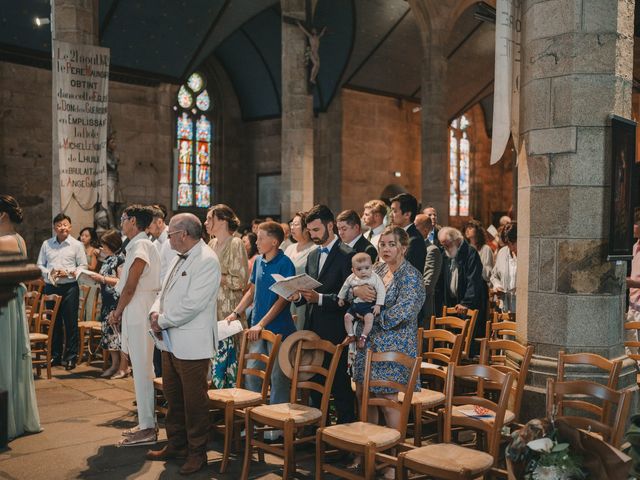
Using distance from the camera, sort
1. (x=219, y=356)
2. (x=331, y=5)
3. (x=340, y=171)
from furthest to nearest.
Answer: (x=340, y=171), (x=331, y=5), (x=219, y=356)

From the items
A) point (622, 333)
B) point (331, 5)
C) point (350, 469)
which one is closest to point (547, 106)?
point (622, 333)

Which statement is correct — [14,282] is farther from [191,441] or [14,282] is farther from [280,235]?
[280,235]

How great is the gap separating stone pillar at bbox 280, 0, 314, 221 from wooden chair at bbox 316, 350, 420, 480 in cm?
953

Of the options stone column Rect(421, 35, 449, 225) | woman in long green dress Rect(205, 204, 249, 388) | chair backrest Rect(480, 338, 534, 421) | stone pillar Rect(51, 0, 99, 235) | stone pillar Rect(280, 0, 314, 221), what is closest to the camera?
chair backrest Rect(480, 338, 534, 421)

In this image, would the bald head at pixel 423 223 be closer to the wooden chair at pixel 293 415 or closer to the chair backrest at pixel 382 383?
the wooden chair at pixel 293 415

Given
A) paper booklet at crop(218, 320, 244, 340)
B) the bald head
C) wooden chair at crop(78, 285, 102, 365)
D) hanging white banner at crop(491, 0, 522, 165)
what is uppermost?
hanging white banner at crop(491, 0, 522, 165)

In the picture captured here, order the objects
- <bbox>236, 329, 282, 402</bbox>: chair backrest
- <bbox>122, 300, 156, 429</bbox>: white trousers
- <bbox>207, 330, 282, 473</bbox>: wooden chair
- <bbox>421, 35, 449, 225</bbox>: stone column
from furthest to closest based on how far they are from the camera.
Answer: <bbox>421, 35, 449, 225</bbox>: stone column < <bbox>122, 300, 156, 429</bbox>: white trousers < <bbox>236, 329, 282, 402</bbox>: chair backrest < <bbox>207, 330, 282, 473</bbox>: wooden chair

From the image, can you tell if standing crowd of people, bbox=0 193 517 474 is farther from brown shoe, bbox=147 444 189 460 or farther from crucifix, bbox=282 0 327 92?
crucifix, bbox=282 0 327 92

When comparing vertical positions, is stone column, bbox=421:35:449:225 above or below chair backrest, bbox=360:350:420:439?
above

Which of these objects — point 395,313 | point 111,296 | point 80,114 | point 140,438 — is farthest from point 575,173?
point 80,114

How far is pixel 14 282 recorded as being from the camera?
6.45 feet

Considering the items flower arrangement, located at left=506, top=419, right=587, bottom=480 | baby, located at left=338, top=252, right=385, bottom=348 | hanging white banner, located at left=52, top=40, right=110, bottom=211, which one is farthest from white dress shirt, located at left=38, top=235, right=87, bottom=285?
flower arrangement, located at left=506, top=419, right=587, bottom=480

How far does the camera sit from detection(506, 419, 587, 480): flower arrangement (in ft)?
7.45

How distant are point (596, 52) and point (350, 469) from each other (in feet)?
11.1
